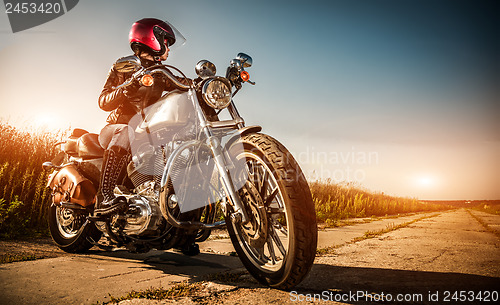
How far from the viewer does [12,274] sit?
7.49 feet

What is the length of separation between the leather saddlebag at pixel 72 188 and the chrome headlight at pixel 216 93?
1.79 meters

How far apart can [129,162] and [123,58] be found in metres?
0.98

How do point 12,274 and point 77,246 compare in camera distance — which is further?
point 77,246

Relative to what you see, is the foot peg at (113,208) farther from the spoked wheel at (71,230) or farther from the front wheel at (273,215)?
the front wheel at (273,215)

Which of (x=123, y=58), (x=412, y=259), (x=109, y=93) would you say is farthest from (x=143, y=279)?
(x=412, y=259)

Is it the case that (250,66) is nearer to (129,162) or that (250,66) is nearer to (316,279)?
(129,162)

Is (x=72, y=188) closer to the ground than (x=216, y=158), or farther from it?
closer to the ground

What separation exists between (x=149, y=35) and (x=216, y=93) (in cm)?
110

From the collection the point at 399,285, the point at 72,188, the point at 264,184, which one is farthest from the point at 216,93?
the point at 72,188

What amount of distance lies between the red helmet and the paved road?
1.92m

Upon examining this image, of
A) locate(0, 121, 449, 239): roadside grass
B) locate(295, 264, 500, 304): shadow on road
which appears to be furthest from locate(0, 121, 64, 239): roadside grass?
locate(295, 264, 500, 304): shadow on road

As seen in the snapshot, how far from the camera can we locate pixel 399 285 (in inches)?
79.7

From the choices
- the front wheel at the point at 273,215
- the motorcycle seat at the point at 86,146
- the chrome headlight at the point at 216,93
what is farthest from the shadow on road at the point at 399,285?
the motorcycle seat at the point at 86,146

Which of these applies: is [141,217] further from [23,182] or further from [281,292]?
[23,182]
